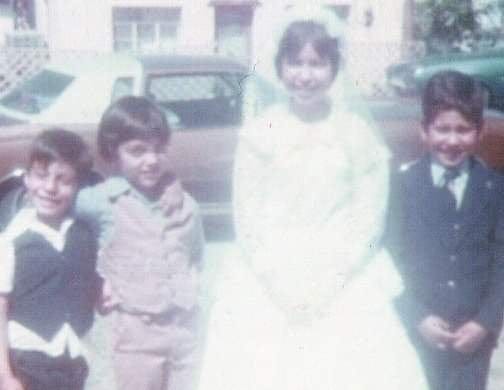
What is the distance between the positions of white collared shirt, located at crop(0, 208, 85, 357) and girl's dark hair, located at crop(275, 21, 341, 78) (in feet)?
2.83

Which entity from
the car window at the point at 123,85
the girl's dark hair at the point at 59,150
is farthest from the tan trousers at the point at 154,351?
the car window at the point at 123,85

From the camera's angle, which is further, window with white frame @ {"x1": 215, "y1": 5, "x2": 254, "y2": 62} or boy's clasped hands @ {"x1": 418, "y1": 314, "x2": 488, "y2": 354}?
window with white frame @ {"x1": 215, "y1": 5, "x2": 254, "y2": 62}

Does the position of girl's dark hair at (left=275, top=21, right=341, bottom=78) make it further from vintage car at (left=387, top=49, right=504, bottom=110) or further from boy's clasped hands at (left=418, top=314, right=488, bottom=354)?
vintage car at (left=387, top=49, right=504, bottom=110)

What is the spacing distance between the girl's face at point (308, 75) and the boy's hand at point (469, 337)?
2.78 ft

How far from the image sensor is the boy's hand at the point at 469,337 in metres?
2.90

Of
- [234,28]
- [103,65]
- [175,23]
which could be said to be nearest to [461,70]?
[103,65]

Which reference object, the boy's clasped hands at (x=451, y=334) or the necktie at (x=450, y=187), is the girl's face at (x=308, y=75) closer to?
the necktie at (x=450, y=187)

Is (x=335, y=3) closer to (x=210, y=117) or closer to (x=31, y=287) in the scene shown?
(x=210, y=117)

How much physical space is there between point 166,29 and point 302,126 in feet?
58.4

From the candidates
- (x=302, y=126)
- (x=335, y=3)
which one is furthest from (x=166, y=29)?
(x=302, y=126)

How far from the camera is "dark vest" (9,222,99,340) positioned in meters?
2.68

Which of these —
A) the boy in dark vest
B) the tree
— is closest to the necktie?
the boy in dark vest

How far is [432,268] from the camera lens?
116 inches

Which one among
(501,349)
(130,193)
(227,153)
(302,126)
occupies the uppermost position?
(302,126)
